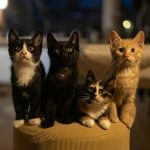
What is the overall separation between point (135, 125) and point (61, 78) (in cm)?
118

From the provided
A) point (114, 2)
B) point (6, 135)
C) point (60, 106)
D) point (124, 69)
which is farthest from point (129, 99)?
point (114, 2)

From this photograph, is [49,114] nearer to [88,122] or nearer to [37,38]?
[88,122]

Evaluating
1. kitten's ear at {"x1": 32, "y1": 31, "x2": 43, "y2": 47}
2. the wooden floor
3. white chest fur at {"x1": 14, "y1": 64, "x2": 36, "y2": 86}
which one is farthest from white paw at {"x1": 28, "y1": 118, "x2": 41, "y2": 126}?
the wooden floor

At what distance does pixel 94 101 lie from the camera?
1.13 m

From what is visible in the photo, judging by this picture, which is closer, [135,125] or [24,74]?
[24,74]

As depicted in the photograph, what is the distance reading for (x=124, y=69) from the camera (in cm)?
120

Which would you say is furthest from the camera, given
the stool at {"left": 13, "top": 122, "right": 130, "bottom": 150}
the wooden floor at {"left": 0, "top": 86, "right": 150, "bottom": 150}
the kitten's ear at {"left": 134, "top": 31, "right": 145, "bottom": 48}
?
the wooden floor at {"left": 0, "top": 86, "right": 150, "bottom": 150}

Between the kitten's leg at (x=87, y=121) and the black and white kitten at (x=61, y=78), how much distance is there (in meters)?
0.05

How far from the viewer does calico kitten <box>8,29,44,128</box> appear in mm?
1116

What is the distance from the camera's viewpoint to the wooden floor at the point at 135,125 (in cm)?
184

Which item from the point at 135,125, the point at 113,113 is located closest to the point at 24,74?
the point at 113,113

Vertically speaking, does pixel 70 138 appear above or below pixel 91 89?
below

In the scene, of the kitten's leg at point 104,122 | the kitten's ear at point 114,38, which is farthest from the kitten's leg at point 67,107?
the kitten's ear at point 114,38

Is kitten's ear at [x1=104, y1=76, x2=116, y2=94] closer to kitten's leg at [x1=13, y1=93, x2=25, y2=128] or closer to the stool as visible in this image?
the stool
